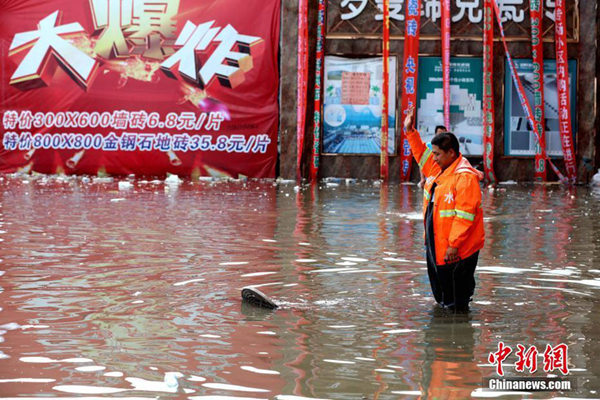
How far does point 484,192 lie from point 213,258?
34.9 feet

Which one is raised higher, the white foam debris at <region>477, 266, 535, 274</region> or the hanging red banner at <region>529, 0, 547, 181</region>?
the hanging red banner at <region>529, 0, 547, 181</region>

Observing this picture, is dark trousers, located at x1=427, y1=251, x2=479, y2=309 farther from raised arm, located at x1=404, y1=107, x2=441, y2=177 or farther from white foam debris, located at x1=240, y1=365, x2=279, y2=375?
white foam debris, located at x1=240, y1=365, x2=279, y2=375

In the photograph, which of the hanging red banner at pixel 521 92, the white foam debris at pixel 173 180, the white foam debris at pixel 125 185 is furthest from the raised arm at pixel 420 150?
the hanging red banner at pixel 521 92

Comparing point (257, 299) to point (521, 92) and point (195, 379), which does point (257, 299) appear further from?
point (521, 92)

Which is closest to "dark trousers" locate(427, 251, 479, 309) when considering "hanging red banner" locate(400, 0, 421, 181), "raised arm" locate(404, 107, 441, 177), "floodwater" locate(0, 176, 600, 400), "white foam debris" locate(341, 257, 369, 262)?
"floodwater" locate(0, 176, 600, 400)

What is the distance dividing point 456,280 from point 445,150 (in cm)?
84

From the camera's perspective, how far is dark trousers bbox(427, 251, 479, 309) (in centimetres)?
676

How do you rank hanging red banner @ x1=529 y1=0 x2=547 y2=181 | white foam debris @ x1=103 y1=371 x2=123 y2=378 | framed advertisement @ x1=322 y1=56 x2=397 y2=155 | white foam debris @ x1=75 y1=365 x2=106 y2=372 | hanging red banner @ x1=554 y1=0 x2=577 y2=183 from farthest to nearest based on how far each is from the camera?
framed advertisement @ x1=322 y1=56 x2=397 y2=155 < hanging red banner @ x1=529 y1=0 x2=547 y2=181 < hanging red banner @ x1=554 y1=0 x2=577 y2=183 < white foam debris @ x1=75 y1=365 x2=106 y2=372 < white foam debris @ x1=103 y1=371 x2=123 y2=378

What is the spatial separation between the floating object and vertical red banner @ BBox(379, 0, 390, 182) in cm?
1564

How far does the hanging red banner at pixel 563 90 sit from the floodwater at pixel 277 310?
8.87 metres

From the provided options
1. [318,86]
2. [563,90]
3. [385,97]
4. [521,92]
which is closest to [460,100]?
[521,92]

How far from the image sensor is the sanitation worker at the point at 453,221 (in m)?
6.62

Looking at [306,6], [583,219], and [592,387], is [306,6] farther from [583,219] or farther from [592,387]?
[592,387]

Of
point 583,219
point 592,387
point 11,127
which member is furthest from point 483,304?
point 11,127
